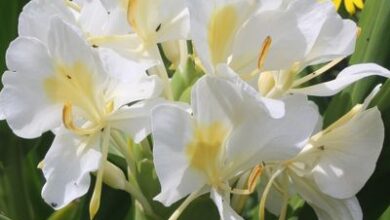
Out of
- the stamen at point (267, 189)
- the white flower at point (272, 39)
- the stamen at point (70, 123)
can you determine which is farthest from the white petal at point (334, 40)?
the stamen at point (70, 123)

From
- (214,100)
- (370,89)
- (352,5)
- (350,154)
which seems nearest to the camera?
(214,100)

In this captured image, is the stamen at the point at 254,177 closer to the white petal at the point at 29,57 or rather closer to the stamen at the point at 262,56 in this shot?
the stamen at the point at 262,56

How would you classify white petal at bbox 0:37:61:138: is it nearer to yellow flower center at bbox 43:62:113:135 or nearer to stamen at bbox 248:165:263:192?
yellow flower center at bbox 43:62:113:135

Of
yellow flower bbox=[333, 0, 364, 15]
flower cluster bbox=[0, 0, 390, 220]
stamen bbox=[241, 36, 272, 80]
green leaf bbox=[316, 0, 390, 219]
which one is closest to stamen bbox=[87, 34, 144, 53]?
flower cluster bbox=[0, 0, 390, 220]

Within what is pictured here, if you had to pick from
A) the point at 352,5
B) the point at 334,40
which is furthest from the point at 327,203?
the point at 352,5

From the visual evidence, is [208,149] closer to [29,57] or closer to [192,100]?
[192,100]

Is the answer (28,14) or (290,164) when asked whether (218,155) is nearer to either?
(290,164)
